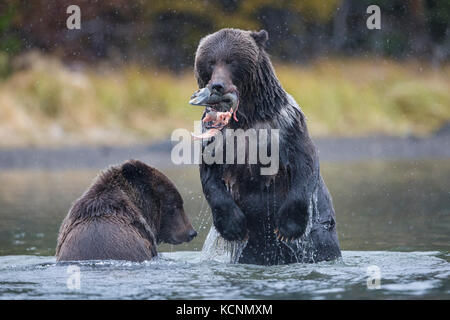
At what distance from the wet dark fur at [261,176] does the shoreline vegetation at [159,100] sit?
1552 cm

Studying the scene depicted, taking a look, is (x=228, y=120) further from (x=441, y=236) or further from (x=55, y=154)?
(x=55, y=154)

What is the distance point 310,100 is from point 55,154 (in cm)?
860

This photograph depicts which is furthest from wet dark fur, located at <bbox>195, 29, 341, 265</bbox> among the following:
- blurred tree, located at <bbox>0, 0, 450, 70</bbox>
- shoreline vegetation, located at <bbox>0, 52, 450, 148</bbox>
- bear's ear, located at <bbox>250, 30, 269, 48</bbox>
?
blurred tree, located at <bbox>0, 0, 450, 70</bbox>

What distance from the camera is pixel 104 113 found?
1002 inches

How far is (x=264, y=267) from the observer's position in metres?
7.93

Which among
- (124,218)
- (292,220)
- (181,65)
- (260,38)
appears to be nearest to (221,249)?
(292,220)

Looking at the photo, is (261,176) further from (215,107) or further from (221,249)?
(221,249)

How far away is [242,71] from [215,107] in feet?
1.29

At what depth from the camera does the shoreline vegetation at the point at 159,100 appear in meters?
24.3

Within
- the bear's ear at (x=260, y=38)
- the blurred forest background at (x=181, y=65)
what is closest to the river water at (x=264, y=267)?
the bear's ear at (x=260, y=38)

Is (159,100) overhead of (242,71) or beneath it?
overhead

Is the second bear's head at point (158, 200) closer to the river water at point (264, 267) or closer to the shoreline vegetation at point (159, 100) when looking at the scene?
the river water at point (264, 267)

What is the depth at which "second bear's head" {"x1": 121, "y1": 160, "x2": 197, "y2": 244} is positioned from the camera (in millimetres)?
8367

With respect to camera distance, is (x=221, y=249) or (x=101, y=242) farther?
(x=221, y=249)
